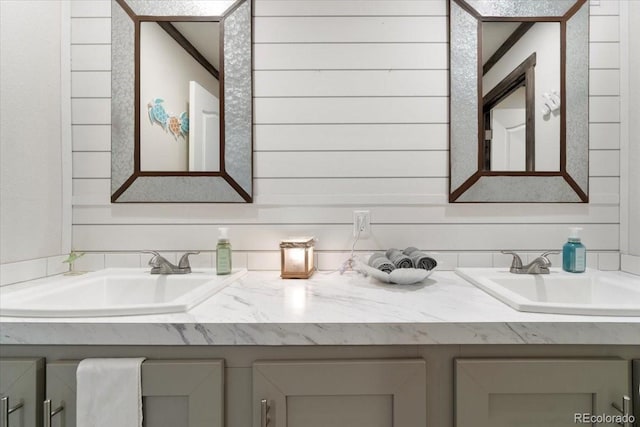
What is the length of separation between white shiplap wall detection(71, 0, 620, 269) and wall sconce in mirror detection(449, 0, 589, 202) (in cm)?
6

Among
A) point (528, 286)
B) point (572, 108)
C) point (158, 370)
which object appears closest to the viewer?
point (158, 370)

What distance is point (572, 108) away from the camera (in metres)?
1.34

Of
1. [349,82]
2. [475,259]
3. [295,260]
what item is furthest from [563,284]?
[349,82]

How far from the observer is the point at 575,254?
1243 mm

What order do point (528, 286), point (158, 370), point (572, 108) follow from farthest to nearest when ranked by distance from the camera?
point (572, 108) < point (528, 286) < point (158, 370)

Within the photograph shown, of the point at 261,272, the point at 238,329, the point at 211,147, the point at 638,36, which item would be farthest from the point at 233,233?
the point at 638,36

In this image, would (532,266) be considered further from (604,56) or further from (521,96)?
(604,56)

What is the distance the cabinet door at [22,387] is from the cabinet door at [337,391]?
515mm

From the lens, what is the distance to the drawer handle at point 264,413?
0.75 m

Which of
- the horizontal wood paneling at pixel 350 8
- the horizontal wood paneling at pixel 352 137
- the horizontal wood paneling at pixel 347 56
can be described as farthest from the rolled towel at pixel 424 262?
the horizontal wood paneling at pixel 350 8

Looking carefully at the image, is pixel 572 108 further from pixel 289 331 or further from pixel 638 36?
pixel 289 331

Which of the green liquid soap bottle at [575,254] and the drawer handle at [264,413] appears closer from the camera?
the drawer handle at [264,413]

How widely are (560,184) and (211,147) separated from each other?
146 cm

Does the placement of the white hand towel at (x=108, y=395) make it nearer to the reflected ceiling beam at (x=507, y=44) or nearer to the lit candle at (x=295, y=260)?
the lit candle at (x=295, y=260)
